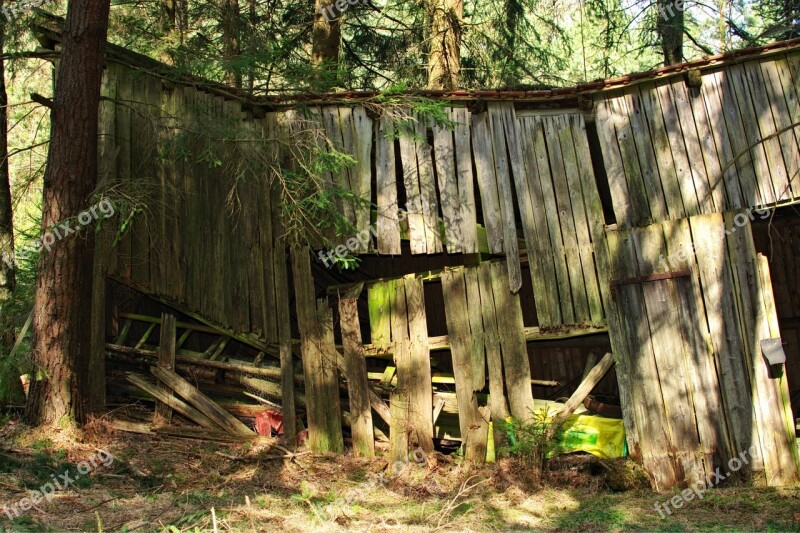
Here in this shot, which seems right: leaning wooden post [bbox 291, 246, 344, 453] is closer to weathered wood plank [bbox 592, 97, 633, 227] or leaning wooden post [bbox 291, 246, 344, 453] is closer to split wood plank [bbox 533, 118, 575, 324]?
split wood plank [bbox 533, 118, 575, 324]

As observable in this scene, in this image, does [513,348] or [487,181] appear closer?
[513,348]

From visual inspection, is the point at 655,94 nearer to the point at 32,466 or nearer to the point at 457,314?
Answer: the point at 457,314

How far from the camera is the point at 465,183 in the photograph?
373 inches

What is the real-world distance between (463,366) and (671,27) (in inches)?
308

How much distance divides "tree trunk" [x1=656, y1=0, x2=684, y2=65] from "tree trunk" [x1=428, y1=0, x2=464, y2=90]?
3.67 m

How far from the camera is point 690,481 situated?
803cm

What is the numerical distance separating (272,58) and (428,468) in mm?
6071

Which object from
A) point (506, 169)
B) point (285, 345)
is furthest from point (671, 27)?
point (285, 345)

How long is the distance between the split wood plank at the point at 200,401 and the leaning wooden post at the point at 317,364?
0.93m

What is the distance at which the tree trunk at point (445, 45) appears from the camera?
13.3 metres

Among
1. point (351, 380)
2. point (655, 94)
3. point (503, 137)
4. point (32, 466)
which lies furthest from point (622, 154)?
point (32, 466)

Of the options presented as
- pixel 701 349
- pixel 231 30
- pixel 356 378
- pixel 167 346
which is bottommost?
pixel 701 349

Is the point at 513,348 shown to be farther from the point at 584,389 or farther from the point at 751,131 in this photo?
the point at 751,131

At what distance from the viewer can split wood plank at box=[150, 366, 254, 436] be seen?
9609mm
